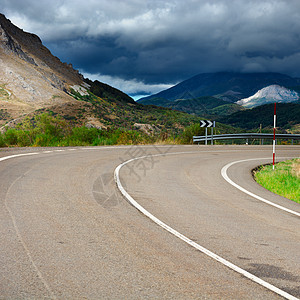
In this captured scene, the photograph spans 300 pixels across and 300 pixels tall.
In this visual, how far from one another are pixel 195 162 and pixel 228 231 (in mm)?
9777

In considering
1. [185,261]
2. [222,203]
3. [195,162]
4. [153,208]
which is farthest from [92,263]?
[195,162]

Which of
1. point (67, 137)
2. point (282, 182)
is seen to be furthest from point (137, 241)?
point (67, 137)

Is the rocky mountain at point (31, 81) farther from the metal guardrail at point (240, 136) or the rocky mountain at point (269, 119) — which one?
the rocky mountain at point (269, 119)

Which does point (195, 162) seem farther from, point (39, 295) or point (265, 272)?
point (39, 295)

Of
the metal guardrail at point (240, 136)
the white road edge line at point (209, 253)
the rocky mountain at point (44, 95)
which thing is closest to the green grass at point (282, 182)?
the white road edge line at point (209, 253)

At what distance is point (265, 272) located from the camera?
4.08 meters

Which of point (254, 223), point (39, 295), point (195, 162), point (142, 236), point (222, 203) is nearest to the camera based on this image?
point (39, 295)

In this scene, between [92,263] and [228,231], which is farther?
[228,231]

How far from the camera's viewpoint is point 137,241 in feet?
16.4

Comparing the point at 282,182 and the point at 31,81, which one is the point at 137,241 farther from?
the point at 31,81

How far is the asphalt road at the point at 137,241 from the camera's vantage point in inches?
143

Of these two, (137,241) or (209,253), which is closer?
(209,253)

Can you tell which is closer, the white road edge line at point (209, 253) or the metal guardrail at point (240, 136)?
the white road edge line at point (209, 253)

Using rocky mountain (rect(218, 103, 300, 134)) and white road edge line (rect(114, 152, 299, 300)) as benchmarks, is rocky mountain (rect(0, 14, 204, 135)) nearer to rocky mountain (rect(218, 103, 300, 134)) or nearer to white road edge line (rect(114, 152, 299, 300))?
white road edge line (rect(114, 152, 299, 300))
